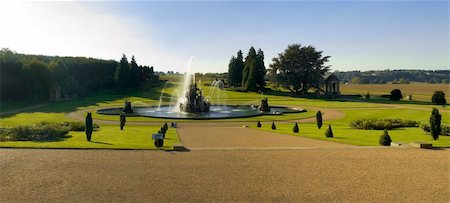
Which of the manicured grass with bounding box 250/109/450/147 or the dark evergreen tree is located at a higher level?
the dark evergreen tree

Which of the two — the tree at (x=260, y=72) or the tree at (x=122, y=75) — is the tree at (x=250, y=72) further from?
the tree at (x=122, y=75)

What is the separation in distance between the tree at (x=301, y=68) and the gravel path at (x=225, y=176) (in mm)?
73937

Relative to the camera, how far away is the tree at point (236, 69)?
11244 centimetres

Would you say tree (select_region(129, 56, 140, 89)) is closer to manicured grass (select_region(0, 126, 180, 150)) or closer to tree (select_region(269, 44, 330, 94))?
tree (select_region(269, 44, 330, 94))

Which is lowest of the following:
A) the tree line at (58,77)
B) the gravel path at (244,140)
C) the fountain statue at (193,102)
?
the gravel path at (244,140)

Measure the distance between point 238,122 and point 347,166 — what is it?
25425mm

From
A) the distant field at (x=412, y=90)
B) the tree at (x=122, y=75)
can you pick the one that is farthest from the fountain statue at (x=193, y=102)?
the distant field at (x=412, y=90)

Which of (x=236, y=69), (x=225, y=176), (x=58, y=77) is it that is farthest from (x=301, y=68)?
(x=225, y=176)

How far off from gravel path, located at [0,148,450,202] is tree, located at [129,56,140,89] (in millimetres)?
83800

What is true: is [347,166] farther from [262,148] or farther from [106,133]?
[106,133]

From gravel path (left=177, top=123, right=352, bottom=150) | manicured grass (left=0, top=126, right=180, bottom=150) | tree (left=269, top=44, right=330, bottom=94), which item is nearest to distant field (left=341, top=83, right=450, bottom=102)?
tree (left=269, top=44, right=330, bottom=94)

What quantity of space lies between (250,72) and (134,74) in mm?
34124

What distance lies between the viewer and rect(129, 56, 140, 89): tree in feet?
347

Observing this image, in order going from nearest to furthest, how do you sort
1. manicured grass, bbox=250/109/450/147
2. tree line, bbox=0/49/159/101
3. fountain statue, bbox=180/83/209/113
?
manicured grass, bbox=250/109/450/147
fountain statue, bbox=180/83/209/113
tree line, bbox=0/49/159/101
